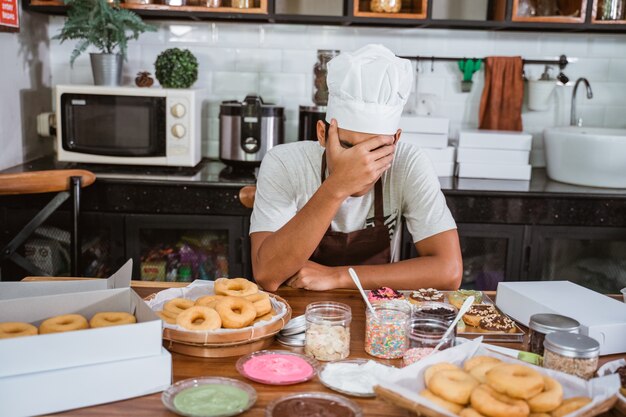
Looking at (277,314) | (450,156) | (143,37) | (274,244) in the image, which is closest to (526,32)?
(450,156)

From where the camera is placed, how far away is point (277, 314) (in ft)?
4.99

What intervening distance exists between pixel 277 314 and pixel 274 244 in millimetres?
403

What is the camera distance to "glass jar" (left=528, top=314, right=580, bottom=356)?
1.33m

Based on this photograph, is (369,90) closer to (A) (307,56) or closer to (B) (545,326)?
(B) (545,326)

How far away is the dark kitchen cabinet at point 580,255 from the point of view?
318 cm

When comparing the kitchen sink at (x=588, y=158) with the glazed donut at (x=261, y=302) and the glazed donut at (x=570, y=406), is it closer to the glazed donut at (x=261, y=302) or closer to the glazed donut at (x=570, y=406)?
the glazed donut at (x=261, y=302)

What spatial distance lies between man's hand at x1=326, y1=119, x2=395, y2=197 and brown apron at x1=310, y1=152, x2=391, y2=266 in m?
0.27

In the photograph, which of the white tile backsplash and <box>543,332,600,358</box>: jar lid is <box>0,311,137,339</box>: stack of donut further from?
the white tile backsplash

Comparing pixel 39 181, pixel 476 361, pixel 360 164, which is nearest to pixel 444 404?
pixel 476 361

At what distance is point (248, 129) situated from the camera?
11.0ft

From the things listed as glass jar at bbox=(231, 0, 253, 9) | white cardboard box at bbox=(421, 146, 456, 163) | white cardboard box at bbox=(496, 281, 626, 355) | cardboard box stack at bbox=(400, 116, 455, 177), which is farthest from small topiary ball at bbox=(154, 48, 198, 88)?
white cardboard box at bbox=(496, 281, 626, 355)

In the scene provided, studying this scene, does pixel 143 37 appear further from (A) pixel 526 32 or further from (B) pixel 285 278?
(B) pixel 285 278

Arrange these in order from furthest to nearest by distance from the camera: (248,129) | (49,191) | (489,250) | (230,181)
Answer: (248,129)
(489,250)
(230,181)
(49,191)

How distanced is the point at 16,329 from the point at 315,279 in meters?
0.82
